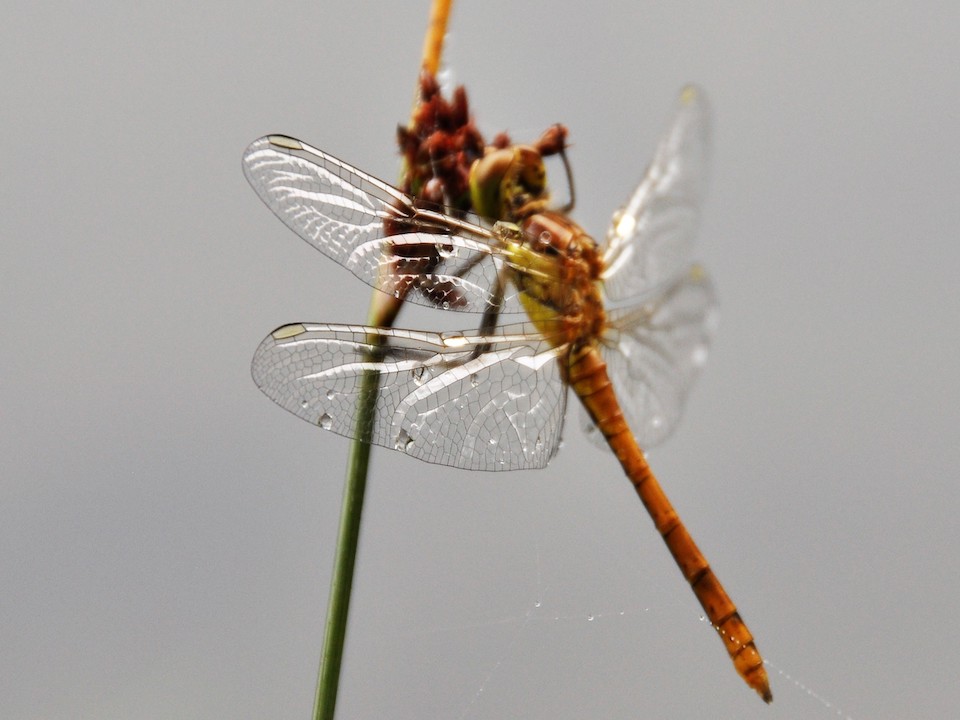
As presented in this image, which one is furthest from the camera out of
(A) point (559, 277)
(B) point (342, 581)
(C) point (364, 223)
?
(A) point (559, 277)

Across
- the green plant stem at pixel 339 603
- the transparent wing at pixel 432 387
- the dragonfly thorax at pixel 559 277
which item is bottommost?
the green plant stem at pixel 339 603

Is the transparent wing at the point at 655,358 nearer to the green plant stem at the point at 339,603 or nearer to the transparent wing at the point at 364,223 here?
the transparent wing at the point at 364,223

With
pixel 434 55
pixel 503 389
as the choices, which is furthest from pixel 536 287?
pixel 434 55

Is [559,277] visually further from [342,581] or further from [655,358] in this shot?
[342,581]

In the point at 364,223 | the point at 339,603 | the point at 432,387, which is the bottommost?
the point at 339,603

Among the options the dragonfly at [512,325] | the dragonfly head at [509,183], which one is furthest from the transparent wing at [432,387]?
the dragonfly head at [509,183]

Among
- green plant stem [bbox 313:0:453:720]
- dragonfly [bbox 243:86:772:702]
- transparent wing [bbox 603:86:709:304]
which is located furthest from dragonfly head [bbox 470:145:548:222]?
green plant stem [bbox 313:0:453:720]

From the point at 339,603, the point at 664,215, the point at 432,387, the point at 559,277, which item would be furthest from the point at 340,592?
the point at 664,215

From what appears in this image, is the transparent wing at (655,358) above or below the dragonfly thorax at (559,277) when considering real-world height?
below
